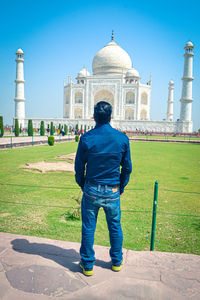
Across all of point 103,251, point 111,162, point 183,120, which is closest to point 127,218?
point 103,251

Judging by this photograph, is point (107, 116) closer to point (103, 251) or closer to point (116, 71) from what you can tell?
point (103, 251)

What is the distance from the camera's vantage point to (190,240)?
8.75 ft

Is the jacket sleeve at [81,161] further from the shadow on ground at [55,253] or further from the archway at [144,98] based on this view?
the archway at [144,98]

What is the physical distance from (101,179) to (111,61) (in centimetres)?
4283

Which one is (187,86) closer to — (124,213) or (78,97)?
(78,97)

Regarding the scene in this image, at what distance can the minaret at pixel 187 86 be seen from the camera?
32.0 meters

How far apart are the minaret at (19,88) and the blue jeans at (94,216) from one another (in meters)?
33.9

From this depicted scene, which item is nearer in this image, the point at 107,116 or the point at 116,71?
the point at 107,116

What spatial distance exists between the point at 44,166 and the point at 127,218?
12.9 ft

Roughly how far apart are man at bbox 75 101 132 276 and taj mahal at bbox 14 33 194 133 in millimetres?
34051

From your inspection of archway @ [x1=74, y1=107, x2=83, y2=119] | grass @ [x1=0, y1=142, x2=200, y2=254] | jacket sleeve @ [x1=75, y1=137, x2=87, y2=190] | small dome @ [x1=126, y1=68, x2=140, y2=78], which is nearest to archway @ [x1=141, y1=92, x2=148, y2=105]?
small dome @ [x1=126, y1=68, x2=140, y2=78]

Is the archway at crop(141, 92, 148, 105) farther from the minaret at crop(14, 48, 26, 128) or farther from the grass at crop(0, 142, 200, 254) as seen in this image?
the grass at crop(0, 142, 200, 254)

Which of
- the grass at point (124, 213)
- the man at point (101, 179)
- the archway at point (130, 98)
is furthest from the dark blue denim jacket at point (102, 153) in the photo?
the archway at point (130, 98)

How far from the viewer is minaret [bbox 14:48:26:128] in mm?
33812
